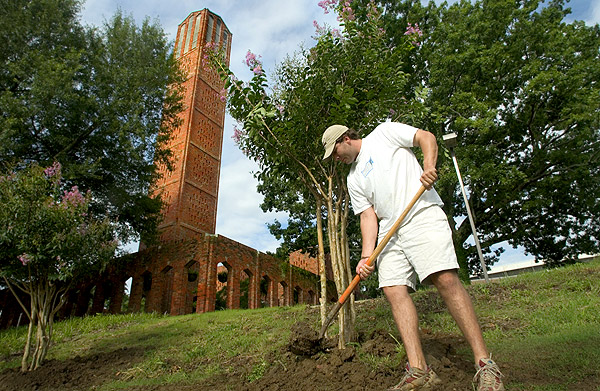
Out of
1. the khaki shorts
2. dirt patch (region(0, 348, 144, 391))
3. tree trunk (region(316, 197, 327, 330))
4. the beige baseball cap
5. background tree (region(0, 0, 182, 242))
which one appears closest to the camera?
the khaki shorts

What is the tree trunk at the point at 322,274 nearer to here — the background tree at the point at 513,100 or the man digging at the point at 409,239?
the man digging at the point at 409,239

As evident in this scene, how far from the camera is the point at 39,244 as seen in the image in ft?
21.4

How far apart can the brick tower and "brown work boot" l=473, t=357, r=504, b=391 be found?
19.1 meters

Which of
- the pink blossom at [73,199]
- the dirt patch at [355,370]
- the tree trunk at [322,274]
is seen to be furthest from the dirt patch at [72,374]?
the tree trunk at [322,274]

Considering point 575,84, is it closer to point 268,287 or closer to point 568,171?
point 568,171

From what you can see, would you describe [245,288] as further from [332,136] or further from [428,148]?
[428,148]

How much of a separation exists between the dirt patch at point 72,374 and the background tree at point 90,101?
8.04 meters

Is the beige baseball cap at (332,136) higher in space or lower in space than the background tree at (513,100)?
lower

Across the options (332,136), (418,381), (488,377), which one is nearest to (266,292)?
(332,136)

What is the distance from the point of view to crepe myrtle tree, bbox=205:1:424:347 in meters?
5.34

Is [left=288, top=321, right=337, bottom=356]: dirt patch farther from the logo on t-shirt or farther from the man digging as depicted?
the logo on t-shirt

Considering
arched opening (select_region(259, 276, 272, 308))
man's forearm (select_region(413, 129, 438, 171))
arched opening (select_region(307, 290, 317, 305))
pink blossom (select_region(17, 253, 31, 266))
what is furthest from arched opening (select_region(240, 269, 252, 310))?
man's forearm (select_region(413, 129, 438, 171))

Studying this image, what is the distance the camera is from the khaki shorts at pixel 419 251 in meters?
2.83

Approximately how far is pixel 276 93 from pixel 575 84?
13.8m
